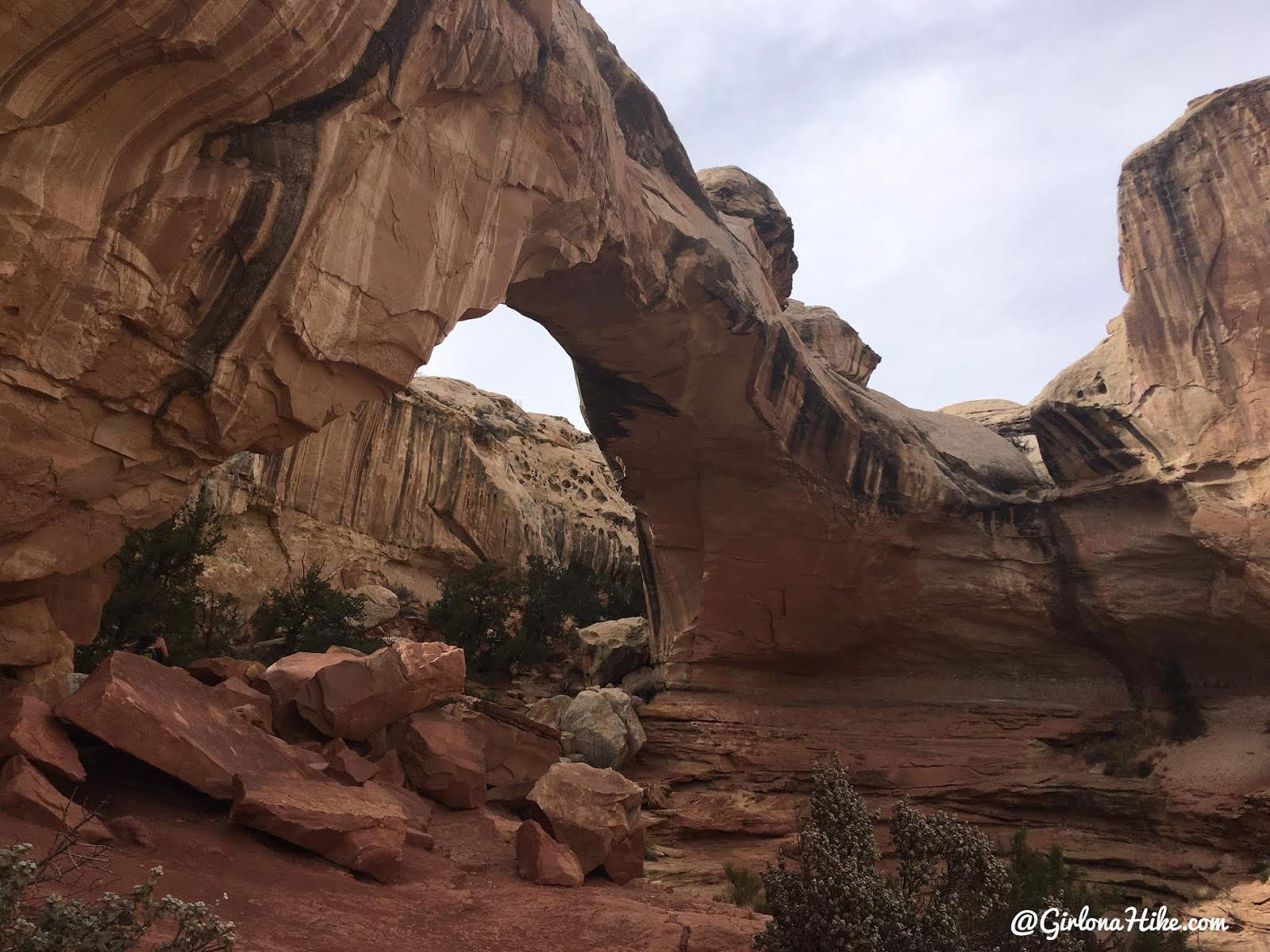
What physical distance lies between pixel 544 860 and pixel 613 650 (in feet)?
39.1

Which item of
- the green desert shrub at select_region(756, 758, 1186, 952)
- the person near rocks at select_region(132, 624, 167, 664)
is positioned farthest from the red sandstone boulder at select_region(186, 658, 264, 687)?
the green desert shrub at select_region(756, 758, 1186, 952)

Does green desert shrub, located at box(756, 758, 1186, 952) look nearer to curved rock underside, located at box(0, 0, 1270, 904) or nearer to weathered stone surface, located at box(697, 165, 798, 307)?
curved rock underside, located at box(0, 0, 1270, 904)

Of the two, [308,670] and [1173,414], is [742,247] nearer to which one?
[1173,414]

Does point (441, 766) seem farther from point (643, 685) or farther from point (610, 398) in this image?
point (643, 685)

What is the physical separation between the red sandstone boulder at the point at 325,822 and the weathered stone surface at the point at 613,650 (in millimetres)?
11875

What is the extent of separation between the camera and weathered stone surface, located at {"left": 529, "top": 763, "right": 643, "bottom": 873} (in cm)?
751

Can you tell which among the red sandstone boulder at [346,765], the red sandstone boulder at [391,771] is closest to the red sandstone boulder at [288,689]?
the red sandstone boulder at [346,765]

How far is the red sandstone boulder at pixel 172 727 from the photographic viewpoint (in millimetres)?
5805

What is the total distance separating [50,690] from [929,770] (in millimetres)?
13189

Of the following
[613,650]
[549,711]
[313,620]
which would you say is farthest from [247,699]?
[313,620]

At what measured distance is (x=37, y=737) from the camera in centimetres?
544

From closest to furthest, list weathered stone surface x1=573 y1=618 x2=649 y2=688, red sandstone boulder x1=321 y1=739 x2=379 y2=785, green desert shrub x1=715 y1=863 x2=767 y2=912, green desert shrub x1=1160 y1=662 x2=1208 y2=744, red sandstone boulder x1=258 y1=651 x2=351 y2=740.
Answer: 1. red sandstone boulder x1=321 y1=739 x2=379 y2=785
2. red sandstone boulder x1=258 y1=651 x2=351 y2=740
3. green desert shrub x1=715 y1=863 x2=767 y2=912
4. green desert shrub x1=1160 y1=662 x2=1208 y2=744
5. weathered stone surface x1=573 y1=618 x2=649 y2=688

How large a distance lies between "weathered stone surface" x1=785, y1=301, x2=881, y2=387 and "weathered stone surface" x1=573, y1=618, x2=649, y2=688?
7812 mm

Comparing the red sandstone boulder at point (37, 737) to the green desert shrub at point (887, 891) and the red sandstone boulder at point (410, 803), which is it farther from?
the green desert shrub at point (887, 891)
